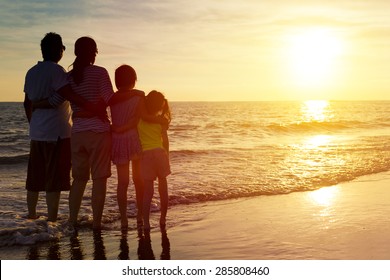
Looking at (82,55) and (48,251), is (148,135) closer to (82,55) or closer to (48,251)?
(82,55)

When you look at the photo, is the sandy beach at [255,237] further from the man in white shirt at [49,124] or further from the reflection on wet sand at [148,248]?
the man in white shirt at [49,124]

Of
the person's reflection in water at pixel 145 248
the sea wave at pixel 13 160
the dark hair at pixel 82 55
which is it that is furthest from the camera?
the sea wave at pixel 13 160

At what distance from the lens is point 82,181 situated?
18.4ft

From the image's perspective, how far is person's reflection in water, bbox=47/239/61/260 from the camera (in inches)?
191

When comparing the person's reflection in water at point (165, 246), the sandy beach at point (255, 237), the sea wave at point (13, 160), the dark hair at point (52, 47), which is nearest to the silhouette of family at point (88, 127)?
the dark hair at point (52, 47)

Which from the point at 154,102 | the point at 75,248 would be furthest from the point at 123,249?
the point at 154,102

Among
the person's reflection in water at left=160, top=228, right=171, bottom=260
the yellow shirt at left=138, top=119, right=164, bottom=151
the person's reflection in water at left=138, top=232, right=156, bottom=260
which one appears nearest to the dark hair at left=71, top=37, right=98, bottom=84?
the yellow shirt at left=138, top=119, right=164, bottom=151

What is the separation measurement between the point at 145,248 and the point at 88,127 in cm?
147

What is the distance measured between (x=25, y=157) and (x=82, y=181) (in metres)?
13.3

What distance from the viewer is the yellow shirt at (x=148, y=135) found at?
5594 mm

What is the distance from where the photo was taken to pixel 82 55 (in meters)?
5.31

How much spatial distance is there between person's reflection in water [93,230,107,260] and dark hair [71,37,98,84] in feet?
5.90
